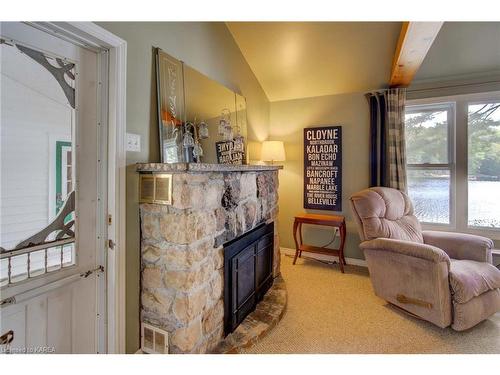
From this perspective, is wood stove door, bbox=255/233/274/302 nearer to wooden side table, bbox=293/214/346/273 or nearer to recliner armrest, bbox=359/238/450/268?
wooden side table, bbox=293/214/346/273

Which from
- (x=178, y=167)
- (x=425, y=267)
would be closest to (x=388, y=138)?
(x=425, y=267)

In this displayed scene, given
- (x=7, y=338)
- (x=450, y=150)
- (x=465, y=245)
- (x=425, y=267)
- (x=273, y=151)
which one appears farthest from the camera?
(x=273, y=151)

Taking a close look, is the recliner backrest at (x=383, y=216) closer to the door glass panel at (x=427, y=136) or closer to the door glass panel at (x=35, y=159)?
the door glass panel at (x=427, y=136)

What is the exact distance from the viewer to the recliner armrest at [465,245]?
2.09m

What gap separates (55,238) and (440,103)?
3.85 m

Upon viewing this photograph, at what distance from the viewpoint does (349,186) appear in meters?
3.17

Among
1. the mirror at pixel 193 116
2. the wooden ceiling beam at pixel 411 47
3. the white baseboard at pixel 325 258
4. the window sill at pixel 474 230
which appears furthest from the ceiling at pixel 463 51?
the white baseboard at pixel 325 258

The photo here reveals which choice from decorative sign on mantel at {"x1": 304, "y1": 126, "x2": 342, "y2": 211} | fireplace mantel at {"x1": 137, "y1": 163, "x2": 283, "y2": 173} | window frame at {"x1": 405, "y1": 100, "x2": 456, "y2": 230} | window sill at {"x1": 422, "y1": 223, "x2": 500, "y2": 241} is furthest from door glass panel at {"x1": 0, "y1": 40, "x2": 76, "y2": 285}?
window sill at {"x1": 422, "y1": 223, "x2": 500, "y2": 241}

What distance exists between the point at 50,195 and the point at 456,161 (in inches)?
150

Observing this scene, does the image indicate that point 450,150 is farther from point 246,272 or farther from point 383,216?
point 246,272

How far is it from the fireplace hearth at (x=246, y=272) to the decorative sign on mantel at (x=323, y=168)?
116 cm

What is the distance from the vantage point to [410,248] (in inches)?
75.5

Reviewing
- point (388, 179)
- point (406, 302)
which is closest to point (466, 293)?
point (406, 302)
